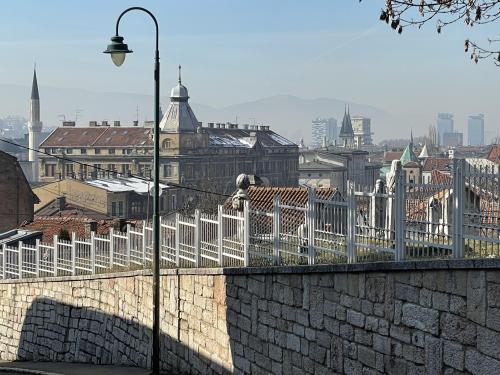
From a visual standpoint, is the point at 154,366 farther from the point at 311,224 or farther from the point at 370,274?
the point at 370,274

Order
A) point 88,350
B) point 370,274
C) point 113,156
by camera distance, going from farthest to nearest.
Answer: point 113,156 < point 88,350 < point 370,274

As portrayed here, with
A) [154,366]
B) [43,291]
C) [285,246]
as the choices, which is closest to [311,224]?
[285,246]

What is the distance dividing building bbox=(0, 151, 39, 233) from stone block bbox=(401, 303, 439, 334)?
60134 mm

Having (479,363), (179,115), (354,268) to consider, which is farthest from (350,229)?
→ (179,115)

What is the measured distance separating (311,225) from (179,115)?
141581 mm

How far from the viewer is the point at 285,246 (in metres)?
16.2

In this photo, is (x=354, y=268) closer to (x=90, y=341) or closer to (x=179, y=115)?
(x=90, y=341)

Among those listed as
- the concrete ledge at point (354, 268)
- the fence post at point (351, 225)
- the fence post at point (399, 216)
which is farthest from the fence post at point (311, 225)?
the fence post at point (399, 216)

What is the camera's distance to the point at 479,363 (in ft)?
35.2

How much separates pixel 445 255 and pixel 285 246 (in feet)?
14.9

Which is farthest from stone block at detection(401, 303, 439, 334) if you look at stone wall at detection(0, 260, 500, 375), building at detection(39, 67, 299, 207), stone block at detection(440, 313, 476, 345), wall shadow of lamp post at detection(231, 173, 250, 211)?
building at detection(39, 67, 299, 207)

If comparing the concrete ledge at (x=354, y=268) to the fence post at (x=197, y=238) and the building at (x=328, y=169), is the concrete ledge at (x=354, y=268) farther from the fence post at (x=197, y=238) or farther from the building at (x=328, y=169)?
the building at (x=328, y=169)

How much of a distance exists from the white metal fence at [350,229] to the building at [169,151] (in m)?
114

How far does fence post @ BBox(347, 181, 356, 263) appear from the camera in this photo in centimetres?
1418
